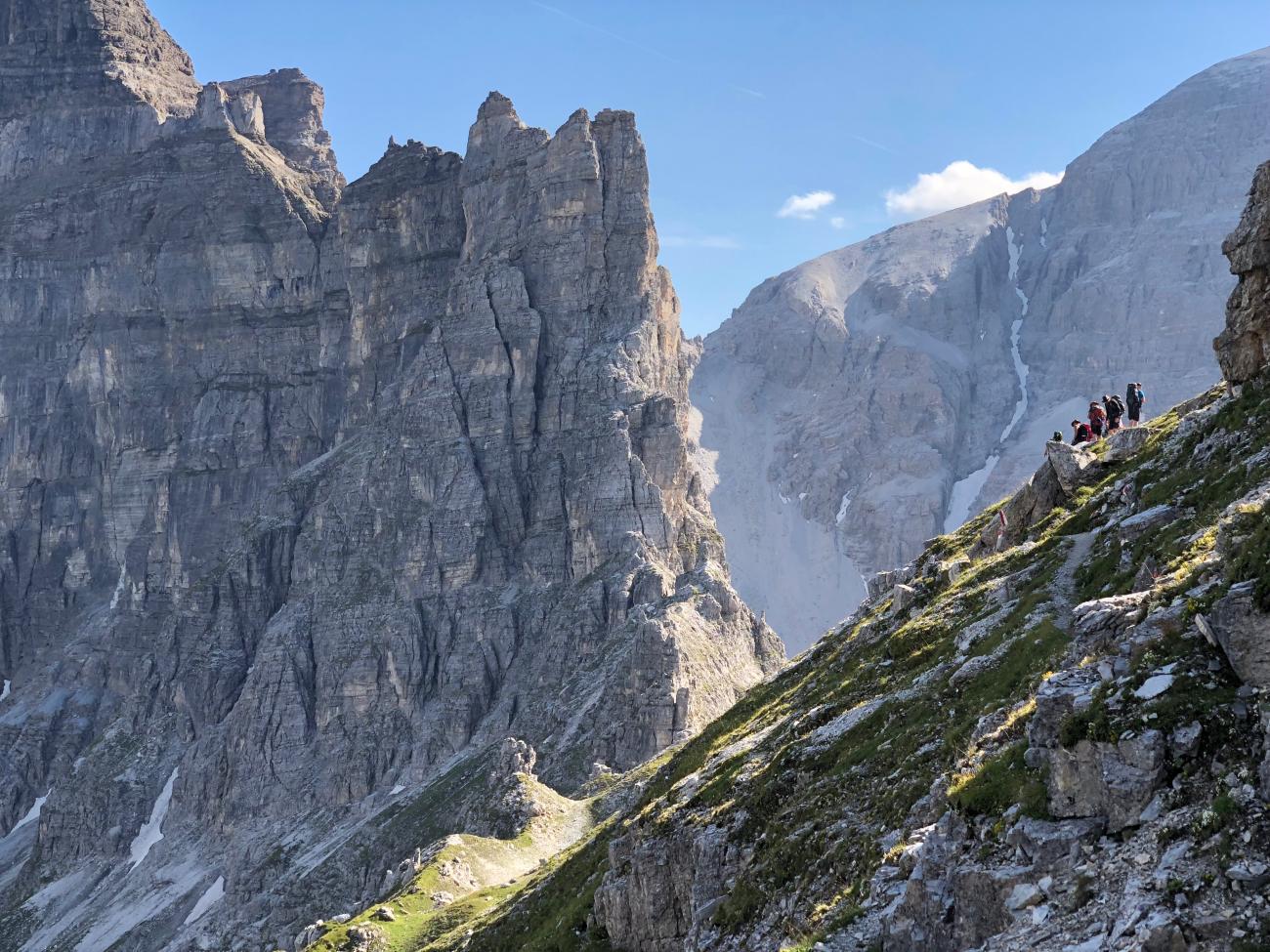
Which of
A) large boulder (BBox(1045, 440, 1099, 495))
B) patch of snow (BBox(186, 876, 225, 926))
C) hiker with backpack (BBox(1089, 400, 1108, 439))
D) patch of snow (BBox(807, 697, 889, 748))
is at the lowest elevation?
patch of snow (BBox(186, 876, 225, 926))

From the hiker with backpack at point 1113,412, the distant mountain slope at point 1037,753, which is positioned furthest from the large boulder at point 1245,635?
the hiker with backpack at point 1113,412

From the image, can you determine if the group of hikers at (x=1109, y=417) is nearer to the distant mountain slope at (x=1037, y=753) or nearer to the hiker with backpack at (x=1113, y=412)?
the hiker with backpack at (x=1113, y=412)

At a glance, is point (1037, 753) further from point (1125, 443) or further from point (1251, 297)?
point (1125, 443)

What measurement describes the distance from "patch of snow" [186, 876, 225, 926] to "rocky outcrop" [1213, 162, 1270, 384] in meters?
182

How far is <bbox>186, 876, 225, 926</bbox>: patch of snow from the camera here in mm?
192850

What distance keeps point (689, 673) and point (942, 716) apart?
145 metres

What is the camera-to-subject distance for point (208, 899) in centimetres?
19650

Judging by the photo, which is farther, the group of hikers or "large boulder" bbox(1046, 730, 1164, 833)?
the group of hikers

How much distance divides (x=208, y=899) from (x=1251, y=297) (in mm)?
189924

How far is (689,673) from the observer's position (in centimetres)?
17650

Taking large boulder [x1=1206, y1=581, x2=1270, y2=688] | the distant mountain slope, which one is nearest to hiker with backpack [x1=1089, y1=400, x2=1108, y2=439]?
the distant mountain slope

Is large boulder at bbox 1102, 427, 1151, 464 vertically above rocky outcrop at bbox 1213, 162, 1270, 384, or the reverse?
rocky outcrop at bbox 1213, 162, 1270, 384

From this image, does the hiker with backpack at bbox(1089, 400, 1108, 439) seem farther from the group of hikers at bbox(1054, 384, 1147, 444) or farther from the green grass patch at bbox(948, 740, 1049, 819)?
the green grass patch at bbox(948, 740, 1049, 819)

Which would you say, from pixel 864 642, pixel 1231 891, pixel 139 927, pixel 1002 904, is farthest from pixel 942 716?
pixel 139 927
